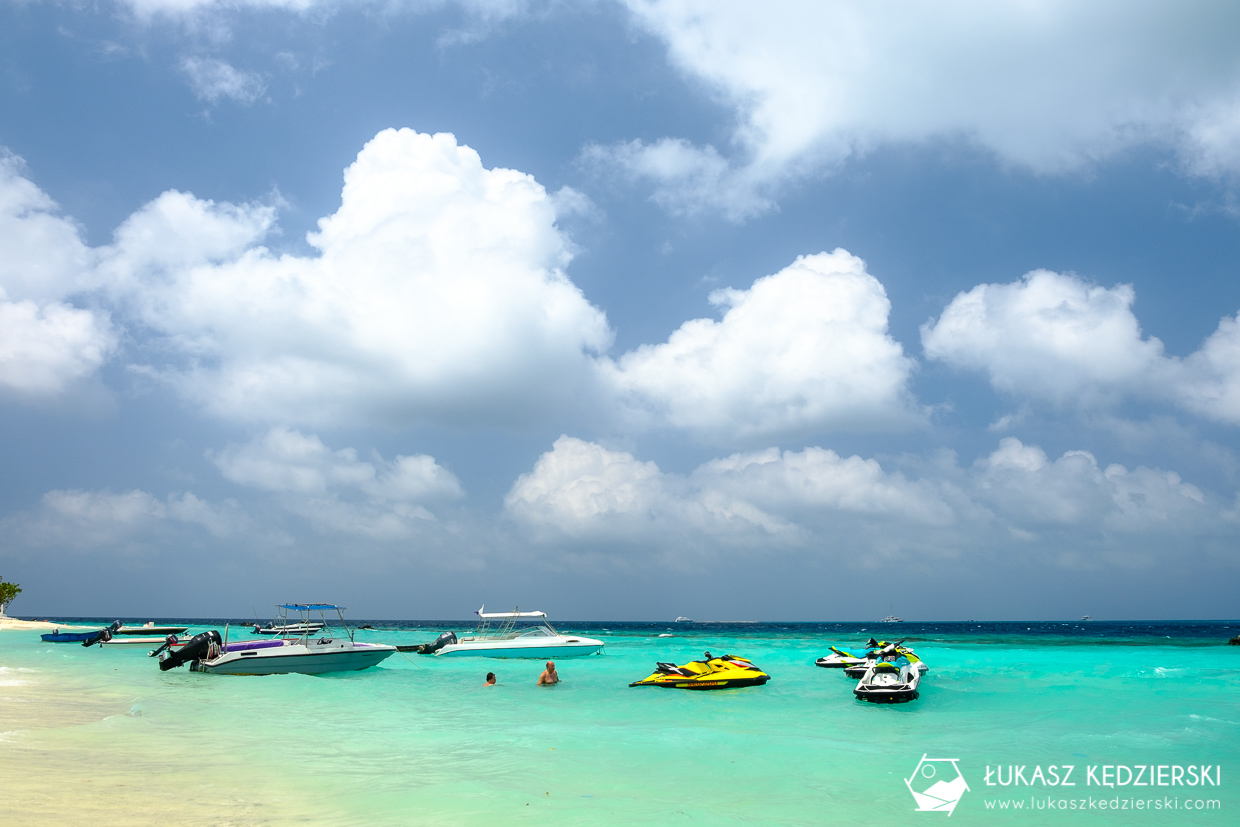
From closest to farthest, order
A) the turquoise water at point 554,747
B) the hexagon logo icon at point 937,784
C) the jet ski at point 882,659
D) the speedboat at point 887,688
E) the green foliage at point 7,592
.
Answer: the turquoise water at point 554,747 → the hexagon logo icon at point 937,784 → the speedboat at point 887,688 → the jet ski at point 882,659 → the green foliage at point 7,592

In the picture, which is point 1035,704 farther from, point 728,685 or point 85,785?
point 85,785

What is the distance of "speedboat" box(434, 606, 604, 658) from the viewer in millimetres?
40719

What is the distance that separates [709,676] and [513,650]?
1741 centimetres

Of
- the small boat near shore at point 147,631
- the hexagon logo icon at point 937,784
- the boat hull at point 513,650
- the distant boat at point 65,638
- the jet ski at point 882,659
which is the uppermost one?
the hexagon logo icon at point 937,784

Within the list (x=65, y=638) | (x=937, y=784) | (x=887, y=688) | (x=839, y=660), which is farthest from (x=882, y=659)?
(x=65, y=638)

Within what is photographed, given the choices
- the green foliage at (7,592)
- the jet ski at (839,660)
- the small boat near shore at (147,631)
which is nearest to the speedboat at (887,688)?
the jet ski at (839,660)

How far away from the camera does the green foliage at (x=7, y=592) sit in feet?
261

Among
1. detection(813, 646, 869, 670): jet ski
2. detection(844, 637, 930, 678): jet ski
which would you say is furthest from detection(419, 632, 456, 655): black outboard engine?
detection(844, 637, 930, 678): jet ski

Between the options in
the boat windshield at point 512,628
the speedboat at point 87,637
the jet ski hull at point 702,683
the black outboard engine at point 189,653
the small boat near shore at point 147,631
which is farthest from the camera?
the small boat near shore at point 147,631

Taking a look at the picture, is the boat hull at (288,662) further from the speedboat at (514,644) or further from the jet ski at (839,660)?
the jet ski at (839,660)

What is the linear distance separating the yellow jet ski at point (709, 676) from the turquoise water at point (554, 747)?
2.12 ft

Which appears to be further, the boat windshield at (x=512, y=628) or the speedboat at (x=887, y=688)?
the boat windshield at (x=512, y=628)

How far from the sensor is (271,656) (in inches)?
1097

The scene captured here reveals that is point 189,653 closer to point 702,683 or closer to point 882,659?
point 702,683
